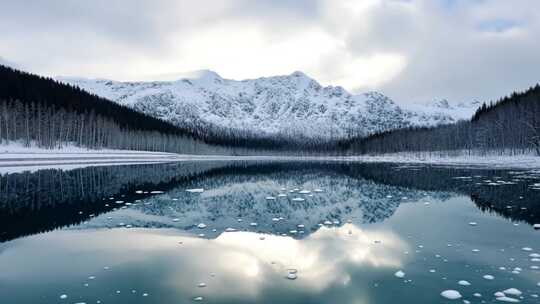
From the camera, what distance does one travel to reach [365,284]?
8.64 metres

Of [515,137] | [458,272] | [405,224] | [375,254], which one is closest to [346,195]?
[405,224]

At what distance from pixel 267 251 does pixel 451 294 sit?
5.51 meters

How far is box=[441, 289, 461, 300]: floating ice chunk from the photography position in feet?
25.5

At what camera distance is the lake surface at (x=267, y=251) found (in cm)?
813

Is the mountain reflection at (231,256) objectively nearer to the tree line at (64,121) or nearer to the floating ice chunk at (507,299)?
the floating ice chunk at (507,299)

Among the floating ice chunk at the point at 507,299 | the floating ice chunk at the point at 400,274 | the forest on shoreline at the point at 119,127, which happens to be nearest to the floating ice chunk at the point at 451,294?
the floating ice chunk at the point at 507,299

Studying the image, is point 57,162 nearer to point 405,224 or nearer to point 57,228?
point 57,228

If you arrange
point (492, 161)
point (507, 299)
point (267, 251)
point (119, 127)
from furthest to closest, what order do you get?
point (119, 127) < point (492, 161) < point (267, 251) < point (507, 299)

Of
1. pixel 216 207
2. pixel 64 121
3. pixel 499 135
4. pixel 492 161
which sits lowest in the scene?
pixel 216 207

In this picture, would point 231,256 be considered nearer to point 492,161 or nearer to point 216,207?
point 216,207

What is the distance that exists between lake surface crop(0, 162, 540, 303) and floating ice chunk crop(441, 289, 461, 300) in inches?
1.6

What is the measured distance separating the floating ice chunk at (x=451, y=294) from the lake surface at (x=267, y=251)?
0.13ft

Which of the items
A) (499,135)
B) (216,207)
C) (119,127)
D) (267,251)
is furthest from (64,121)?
(499,135)

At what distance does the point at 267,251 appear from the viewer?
1160cm
